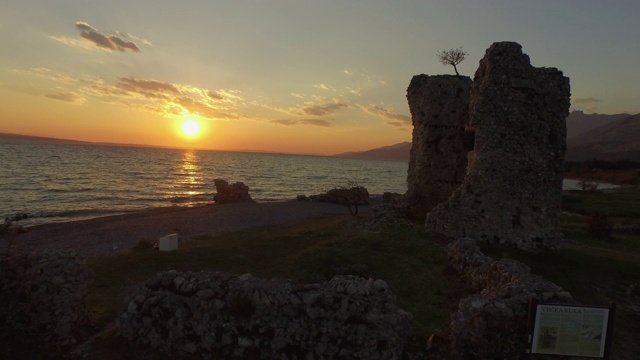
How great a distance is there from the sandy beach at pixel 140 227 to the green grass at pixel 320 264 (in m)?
6.68

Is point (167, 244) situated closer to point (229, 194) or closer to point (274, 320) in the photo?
point (274, 320)

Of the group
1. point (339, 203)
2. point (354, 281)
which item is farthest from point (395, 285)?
point (339, 203)

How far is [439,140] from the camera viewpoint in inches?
965

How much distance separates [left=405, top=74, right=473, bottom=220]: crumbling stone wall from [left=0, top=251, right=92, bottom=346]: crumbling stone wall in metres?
19.5

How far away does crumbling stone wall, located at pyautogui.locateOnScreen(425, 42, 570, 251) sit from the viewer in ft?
59.8

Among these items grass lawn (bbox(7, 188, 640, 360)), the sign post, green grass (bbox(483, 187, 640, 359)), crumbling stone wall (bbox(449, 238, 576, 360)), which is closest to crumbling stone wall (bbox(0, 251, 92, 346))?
grass lawn (bbox(7, 188, 640, 360))

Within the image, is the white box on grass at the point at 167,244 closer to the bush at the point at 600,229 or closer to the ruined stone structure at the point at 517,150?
the ruined stone structure at the point at 517,150

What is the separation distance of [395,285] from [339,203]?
3876 cm

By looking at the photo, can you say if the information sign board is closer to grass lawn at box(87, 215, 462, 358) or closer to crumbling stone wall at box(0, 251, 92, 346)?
grass lawn at box(87, 215, 462, 358)

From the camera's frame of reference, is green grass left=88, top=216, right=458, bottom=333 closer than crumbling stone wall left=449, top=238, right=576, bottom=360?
No

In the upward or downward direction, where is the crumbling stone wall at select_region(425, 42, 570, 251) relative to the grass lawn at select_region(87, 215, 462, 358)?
upward

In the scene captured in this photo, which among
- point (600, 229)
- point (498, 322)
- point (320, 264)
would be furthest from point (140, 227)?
point (600, 229)

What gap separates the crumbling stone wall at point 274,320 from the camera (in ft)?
28.5

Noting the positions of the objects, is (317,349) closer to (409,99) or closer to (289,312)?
(289,312)
